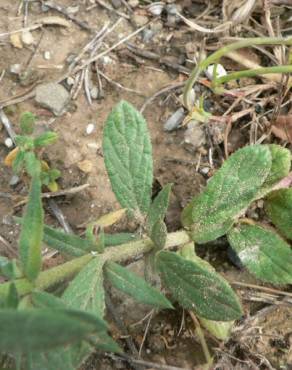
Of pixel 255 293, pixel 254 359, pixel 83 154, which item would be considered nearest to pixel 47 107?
pixel 83 154

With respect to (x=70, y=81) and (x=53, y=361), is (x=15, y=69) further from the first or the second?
(x=53, y=361)

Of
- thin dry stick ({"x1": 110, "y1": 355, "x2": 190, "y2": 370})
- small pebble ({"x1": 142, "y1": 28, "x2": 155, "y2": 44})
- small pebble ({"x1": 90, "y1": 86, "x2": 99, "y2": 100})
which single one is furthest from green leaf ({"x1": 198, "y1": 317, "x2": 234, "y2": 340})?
small pebble ({"x1": 142, "y1": 28, "x2": 155, "y2": 44})

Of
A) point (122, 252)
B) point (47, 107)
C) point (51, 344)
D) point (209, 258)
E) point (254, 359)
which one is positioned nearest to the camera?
point (51, 344)

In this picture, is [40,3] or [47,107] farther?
[40,3]

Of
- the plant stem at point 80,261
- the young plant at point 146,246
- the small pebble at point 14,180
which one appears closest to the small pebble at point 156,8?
the young plant at point 146,246

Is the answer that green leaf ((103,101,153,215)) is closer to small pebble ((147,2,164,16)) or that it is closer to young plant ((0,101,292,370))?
young plant ((0,101,292,370))

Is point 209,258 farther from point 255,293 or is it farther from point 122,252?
point 122,252

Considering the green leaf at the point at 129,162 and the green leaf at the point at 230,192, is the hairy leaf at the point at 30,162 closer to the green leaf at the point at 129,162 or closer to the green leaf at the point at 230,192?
the green leaf at the point at 129,162
